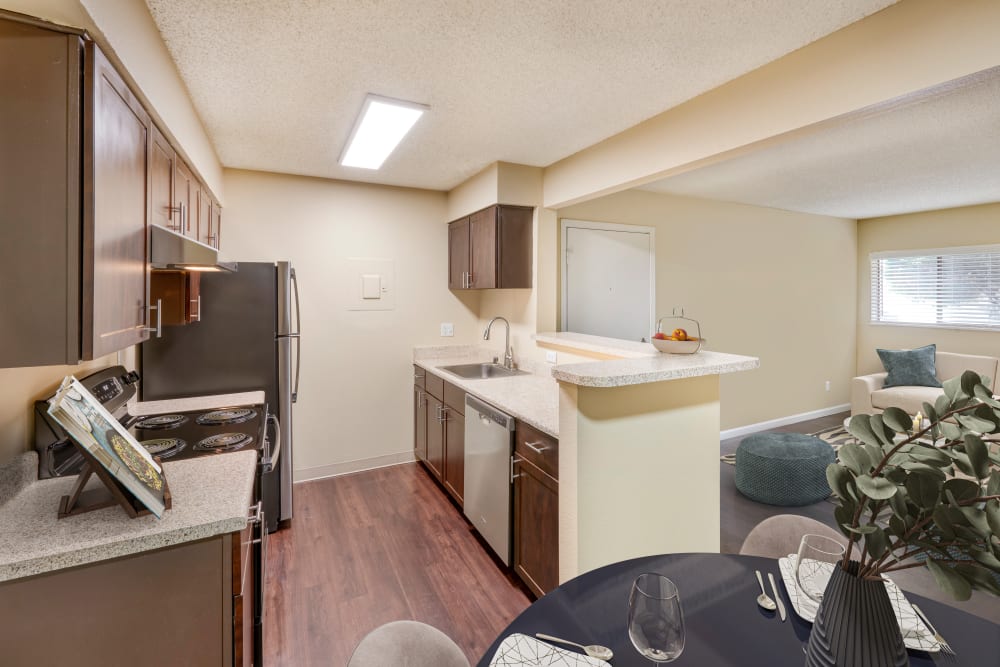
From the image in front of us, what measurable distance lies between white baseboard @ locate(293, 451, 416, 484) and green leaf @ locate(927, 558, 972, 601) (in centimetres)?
388

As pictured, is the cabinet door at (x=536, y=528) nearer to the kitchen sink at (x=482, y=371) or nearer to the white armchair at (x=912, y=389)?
the kitchen sink at (x=482, y=371)

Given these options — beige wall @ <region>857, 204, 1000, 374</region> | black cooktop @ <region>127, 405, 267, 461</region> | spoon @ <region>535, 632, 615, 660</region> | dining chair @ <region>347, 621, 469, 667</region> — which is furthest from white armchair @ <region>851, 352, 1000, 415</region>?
black cooktop @ <region>127, 405, 267, 461</region>

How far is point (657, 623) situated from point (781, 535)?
0.87 m

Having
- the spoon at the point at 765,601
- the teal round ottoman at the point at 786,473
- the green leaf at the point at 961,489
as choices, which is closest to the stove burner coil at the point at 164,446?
the spoon at the point at 765,601

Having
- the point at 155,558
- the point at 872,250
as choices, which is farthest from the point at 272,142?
the point at 872,250

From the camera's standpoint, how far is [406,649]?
946mm

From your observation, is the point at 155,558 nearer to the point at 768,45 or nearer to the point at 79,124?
the point at 79,124

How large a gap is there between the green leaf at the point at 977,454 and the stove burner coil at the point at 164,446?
227 cm

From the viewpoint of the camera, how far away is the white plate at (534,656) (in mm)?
907

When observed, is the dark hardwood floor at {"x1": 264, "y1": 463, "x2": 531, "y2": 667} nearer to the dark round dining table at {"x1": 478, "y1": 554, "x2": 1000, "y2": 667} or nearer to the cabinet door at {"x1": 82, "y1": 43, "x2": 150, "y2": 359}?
the dark round dining table at {"x1": 478, "y1": 554, "x2": 1000, "y2": 667}

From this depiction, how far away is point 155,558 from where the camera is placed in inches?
46.9

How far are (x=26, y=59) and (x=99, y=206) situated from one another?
34 cm

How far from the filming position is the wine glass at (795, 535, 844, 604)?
3.10ft

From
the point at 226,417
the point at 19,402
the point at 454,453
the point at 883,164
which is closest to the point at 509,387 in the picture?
the point at 454,453
